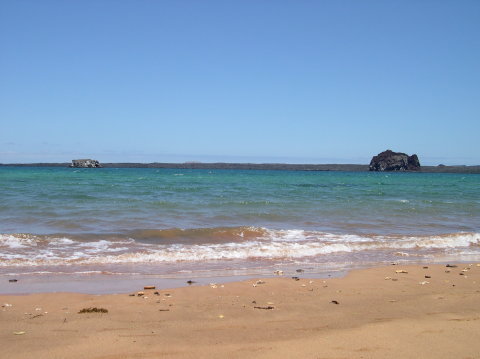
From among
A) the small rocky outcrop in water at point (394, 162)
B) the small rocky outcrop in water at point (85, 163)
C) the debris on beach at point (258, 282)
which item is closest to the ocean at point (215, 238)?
the debris on beach at point (258, 282)

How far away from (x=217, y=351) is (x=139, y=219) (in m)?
11.4

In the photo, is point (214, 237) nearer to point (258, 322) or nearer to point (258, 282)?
point (258, 282)

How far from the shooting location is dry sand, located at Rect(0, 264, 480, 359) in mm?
4016

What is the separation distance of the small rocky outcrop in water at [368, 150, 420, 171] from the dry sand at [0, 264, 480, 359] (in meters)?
115

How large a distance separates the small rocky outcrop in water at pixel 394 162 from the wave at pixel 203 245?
357 ft

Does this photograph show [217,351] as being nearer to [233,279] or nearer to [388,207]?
[233,279]

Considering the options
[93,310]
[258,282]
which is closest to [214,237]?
[258,282]

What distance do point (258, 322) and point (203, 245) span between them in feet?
20.0

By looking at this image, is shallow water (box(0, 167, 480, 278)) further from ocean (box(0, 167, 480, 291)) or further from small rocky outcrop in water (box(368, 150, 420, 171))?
small rocky outcrop in water (box(368, 150, 420, 171))

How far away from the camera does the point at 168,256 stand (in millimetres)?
9477

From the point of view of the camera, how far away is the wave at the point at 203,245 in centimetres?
932

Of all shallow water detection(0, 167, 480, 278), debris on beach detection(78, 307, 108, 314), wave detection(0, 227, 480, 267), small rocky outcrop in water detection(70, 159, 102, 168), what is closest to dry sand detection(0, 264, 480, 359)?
debris on beach detection(78, 307, 108, 314)

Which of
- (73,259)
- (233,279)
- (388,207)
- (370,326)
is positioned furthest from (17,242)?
(388,207)

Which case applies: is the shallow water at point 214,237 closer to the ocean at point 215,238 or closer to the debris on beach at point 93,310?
the ocean at point 215,238
